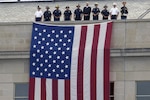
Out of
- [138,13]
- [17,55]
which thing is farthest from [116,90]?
[138,13]

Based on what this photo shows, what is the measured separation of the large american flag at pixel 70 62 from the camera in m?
60.2

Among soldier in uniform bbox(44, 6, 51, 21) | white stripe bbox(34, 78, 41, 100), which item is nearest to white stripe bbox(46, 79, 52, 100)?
white stripe bbox(34, 78, 41, 100)

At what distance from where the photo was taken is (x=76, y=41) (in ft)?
200

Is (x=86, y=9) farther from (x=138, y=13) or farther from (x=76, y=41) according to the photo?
(x=138, y=13)

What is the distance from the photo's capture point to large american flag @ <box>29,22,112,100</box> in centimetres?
6022

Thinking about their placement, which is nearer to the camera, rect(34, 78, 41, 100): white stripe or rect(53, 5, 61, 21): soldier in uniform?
rect(34, 78, 41, 100): white stripe

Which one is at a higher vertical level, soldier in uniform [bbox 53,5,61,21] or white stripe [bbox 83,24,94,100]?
soldier in uniform [bbox 53,5,61,21]

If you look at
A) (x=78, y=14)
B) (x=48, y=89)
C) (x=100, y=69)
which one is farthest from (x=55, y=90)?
→ (x=78, y=14)

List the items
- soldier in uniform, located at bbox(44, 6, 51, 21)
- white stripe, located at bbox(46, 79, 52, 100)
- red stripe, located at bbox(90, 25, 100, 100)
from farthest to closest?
soldier in uniform, located at bbox(44, 6, 51, 21) < white stripe, located at bbox(46, 79, 52, 100) < red stripe, located at bbox(90, 25, 100, 100)

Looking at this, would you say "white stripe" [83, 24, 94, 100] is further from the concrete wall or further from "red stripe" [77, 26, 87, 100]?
the concrete wall

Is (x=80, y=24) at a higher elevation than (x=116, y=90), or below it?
higher

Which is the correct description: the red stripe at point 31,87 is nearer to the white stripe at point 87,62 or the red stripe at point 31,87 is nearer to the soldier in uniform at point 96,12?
the white stripe at point 87,62

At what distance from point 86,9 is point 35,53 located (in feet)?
12.4

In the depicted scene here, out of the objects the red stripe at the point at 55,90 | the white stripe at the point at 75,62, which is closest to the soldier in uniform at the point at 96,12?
the white stripe at the point at 75,62
